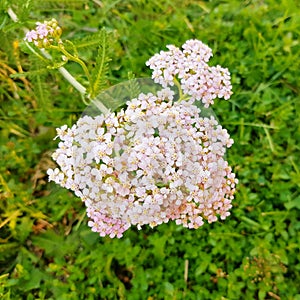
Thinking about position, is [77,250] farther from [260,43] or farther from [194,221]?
[260,43]

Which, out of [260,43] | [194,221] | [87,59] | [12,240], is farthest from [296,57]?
[12,240]

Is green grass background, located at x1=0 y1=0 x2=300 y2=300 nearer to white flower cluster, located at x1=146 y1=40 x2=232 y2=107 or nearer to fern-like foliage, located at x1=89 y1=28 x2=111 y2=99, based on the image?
fern-like foliage, located at x1=89 y1=28 x2=111 y2=99

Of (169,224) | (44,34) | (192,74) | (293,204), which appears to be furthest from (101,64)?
(293,204)

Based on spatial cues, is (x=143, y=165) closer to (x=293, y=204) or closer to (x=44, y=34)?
(x=44, y=34)

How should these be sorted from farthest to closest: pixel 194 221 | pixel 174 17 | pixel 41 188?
pixel 174 17 < pixel 41 188 < pixel 194 221

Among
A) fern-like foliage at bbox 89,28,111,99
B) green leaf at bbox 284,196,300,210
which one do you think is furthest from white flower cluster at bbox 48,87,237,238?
green leaf at bbox 284,196,300,210

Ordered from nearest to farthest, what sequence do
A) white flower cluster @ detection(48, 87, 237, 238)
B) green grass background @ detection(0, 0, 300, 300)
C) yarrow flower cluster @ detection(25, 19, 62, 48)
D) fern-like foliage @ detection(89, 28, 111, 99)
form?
white flower cluster @ detection(48, 87, 237, 238) → yarrow flower cluster @ detection(25, 19, 62, 48) → fern-like foliage @ detection(89, 28, 111, 99) → green grass background @ detection(0, 0, 300, 300)
